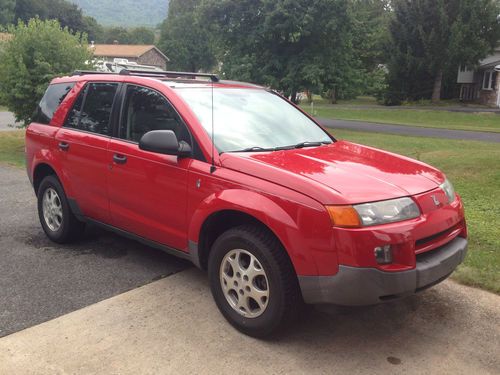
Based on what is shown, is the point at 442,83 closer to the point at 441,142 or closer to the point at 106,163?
the point at 441,142

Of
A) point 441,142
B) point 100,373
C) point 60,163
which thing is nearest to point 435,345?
point 100,373

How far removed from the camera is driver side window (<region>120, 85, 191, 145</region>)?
404 centimetres

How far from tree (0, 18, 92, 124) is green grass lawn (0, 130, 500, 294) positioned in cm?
140

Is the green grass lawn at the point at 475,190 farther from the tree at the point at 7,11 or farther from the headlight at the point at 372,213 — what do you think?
the tree at the point at 7,11

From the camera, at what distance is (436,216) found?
331 cm

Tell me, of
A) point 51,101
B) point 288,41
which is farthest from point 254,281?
point 288,41

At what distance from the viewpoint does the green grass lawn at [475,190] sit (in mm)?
4512

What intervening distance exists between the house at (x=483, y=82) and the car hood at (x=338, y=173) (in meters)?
39.7

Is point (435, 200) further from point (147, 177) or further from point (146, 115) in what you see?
point (146, 115)

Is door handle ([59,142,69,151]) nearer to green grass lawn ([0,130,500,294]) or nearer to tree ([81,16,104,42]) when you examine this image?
green grass lawn ([0,130,500,294])

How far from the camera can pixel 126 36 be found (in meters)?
117

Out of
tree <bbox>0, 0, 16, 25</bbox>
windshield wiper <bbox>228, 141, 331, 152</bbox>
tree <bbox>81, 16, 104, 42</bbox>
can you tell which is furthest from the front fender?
tree <bbox>81, 16, 104, 42</bbox>

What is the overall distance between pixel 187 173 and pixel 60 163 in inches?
74.4

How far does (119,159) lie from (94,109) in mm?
804
